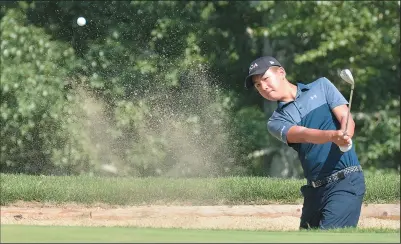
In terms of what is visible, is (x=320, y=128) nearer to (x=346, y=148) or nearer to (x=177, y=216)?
(x=346, y=148)

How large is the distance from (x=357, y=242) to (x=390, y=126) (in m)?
15.0

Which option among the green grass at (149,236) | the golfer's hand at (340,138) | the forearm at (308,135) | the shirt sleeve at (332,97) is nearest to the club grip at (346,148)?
the golfer's hand at (340,138)

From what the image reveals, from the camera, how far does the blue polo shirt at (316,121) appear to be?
25.0 ft

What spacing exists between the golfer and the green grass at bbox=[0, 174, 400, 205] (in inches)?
163

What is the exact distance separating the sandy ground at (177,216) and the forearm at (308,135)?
3.23 m

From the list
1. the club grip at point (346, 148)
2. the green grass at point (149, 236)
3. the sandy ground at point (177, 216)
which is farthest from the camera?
the sandy ground at point (177, 216)

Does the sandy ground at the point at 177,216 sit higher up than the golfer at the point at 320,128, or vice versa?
the golfer at the point at 320,128

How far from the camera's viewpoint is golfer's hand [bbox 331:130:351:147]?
7.05 m

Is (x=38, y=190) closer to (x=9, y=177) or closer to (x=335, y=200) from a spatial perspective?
(x=9, y=177)

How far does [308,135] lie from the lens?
7.25m

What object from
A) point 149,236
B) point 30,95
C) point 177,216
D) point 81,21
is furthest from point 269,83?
point 81,21

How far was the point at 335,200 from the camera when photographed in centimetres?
773

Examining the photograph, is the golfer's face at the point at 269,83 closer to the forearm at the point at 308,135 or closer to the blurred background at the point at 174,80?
the forearm at the point at 308,135

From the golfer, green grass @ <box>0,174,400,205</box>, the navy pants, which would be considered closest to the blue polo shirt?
the golfer
